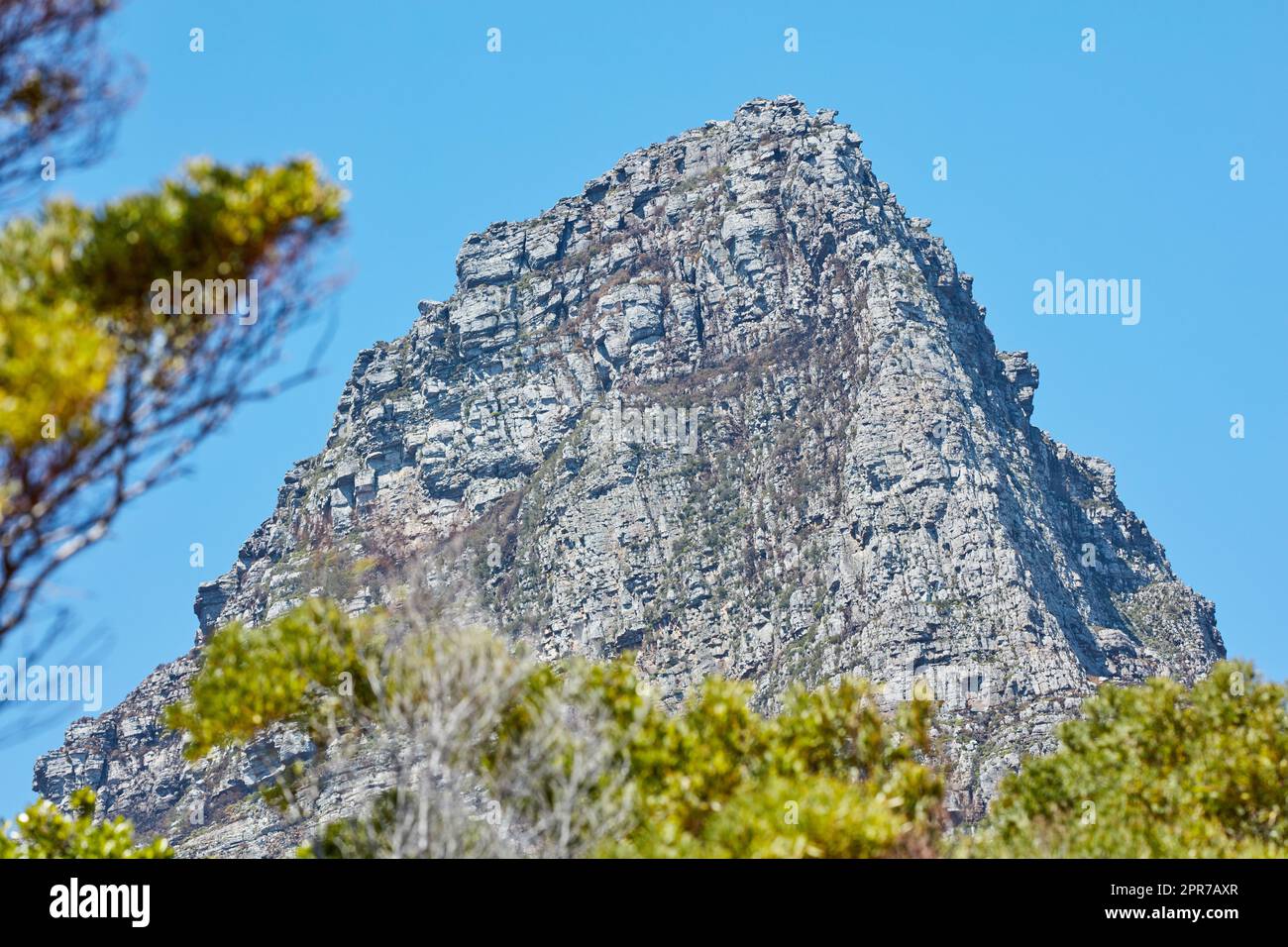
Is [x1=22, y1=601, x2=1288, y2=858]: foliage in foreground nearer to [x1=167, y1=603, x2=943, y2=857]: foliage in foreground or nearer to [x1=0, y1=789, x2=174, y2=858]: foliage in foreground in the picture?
[x1=167, y1=603, x2=943, y2=857]: foliage in foreground

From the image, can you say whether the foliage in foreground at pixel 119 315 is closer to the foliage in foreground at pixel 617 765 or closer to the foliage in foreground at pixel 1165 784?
the foliage in foreground at pixel 617 765

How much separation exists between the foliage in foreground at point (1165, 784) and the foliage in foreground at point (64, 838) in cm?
1921

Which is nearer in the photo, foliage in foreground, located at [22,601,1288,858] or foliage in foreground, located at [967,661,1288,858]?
foliage in foreground, located at [22,601,1288,858]

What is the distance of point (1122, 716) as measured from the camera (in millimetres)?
42531

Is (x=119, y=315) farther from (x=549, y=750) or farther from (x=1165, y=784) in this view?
(x=1165, y=784)

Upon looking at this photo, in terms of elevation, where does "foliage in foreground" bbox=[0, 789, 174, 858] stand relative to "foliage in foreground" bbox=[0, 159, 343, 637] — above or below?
below

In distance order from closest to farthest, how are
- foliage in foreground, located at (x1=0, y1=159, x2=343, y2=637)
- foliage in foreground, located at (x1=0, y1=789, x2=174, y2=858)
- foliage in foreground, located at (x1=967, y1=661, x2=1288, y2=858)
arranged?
foliage in foreground, located at (x1=0, y1=159, x2=343, y2=637) → foliage in foreground, located at (x1=0, y1=789, x2=174, y2=858) → foliage in foreground, located at (x1=967, y1=661, x2=1288, y2=858)

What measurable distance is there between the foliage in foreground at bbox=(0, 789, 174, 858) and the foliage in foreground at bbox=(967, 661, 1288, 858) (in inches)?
756

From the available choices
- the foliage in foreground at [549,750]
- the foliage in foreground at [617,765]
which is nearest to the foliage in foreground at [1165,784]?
the foliage in foreground at [617,765]

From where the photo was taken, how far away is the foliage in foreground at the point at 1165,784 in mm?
33031

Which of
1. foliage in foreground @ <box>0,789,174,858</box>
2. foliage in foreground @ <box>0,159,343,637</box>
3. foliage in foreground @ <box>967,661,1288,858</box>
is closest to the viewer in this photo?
foliage in foreground @ <box>0,159,343,637</box>

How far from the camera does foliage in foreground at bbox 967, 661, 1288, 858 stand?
3303cm

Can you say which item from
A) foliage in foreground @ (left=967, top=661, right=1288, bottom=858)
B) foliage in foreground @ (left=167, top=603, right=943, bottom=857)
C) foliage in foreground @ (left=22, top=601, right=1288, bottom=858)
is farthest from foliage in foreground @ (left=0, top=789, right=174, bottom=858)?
foliage in foreground @ (left=967, top=661, right=1288, bottom=858)

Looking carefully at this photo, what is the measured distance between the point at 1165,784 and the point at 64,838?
26.8 m
